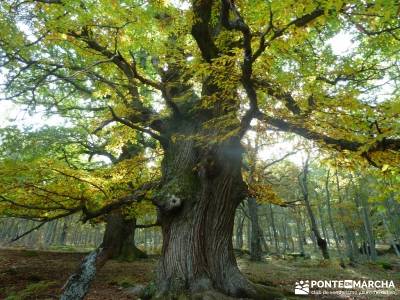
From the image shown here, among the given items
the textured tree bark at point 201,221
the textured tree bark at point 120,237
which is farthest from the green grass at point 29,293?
the textured tree bark at point 120,237

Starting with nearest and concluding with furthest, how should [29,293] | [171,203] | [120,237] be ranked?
1. [171,203]
2. [29,293]
3. [120,237]

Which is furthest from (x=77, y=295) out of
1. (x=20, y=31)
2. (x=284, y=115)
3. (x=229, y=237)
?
(x=20, y=31)

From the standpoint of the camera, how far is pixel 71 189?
6109 millimetres

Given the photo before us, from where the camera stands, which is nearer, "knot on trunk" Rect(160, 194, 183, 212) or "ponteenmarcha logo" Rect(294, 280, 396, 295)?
"knot on trunk" Rect(160, 194, 183, 212)

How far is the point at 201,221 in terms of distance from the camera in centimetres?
643

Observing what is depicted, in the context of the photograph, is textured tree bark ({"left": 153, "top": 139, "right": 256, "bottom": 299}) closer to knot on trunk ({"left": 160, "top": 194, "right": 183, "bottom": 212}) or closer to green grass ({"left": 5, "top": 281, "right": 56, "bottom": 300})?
knot on trunk ({"left": 160, "top": 194, "right": 183, "bottom": 212})

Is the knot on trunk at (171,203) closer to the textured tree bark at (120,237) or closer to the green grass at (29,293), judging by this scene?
the green grass at (29,293)

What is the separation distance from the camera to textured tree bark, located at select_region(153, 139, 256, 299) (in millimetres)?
5992

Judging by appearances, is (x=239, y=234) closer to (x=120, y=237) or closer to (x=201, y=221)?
(x=120, y=237)

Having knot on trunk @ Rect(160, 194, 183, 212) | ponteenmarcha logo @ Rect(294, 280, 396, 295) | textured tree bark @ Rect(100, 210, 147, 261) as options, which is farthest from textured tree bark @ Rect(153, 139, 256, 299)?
textured tree bark @ Rect(100, 210, 147, 261)

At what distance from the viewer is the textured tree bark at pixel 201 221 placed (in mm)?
5992

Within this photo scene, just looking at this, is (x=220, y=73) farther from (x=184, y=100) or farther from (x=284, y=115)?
(x=184, y=100)

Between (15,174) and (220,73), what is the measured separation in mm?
4434

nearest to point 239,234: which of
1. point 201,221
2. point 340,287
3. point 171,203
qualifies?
point 340,287
